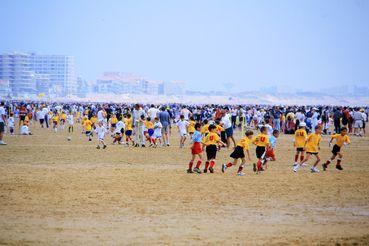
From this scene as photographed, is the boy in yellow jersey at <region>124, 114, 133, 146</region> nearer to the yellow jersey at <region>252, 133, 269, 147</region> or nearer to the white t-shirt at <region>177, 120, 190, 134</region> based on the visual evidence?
the white t-shirt at <region>177, 120, 190, 134</region>

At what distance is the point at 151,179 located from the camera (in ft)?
46.9

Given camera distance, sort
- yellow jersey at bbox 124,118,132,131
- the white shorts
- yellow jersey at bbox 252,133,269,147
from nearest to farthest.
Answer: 1. yellow jersey at bbox 252,133,269,147
2. yellow jersey at bbox 124,118,132,131
3. the white shorts

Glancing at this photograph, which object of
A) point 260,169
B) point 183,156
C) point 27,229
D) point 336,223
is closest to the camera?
point 27,229

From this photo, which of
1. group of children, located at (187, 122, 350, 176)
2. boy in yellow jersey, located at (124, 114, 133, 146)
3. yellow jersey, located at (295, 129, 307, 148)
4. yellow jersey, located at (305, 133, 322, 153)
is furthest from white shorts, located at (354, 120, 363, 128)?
yellow jersey, located at (305, 133, 322, 153)

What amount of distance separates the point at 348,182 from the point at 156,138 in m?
11.5

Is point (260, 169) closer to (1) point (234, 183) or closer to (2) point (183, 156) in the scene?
(1) point (234, 183)

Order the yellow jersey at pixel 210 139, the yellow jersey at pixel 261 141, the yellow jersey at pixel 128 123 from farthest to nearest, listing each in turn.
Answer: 1. the yellow jersey at pixel 128 123
2. the yellow jersey at pixel 261 141
3. the yellow jersey at pixel 210 139

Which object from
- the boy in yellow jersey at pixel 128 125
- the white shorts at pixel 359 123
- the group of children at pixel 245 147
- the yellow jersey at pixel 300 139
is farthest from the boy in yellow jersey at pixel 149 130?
the white shorts at pixel 359 123

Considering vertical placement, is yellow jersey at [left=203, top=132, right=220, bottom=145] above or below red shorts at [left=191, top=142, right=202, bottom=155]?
above

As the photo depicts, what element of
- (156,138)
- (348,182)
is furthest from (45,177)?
(156,138)

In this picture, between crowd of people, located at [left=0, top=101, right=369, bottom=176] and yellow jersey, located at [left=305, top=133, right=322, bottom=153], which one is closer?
crowd of people, located at [left=0, top=101, right=369, bottom=176]

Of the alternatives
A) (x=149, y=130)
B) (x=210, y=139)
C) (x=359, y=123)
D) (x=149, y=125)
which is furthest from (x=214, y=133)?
(x=359, y=123)

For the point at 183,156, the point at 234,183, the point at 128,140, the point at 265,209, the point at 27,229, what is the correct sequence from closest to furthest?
1. the point at 27,229
2. the point at 265,209
3. the point at 234,183
4. the point at 183,156
5. the point at 128,140

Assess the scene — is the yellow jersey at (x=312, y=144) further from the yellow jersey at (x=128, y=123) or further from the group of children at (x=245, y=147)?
the yellow jersey at (x=128, y=123)
